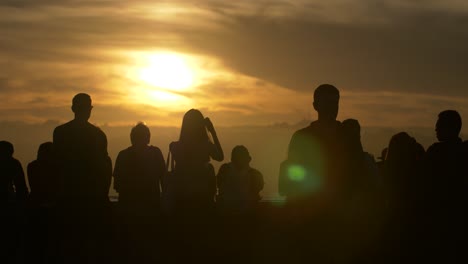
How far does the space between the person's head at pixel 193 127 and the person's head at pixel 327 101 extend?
2971 millimetres

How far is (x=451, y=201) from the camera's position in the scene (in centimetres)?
934

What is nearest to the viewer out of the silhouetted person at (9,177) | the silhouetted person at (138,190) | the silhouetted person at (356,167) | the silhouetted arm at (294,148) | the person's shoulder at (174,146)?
the silhouetted arm at (294,148)

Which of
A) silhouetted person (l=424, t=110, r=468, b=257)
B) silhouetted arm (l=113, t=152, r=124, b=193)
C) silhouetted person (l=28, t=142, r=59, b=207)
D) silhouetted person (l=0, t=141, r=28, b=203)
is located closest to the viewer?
silhouetted person (l=424, t=110, r=468, b=257)

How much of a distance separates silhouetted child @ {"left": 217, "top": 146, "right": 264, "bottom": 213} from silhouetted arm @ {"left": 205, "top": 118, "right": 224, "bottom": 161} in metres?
3.27

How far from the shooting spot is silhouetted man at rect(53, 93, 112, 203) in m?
10.3

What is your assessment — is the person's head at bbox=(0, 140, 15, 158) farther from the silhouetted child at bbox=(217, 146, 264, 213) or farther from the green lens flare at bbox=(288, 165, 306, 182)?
the green lens flare at bbox=(288, 165, 306, 182)

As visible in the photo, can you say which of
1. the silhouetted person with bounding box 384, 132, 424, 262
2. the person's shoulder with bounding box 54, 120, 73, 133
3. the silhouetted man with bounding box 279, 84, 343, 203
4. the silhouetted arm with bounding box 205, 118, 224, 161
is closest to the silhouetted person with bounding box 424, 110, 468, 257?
the silhouetted person with bounding box 384, 132, 424, 262

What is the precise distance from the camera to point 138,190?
1170cm

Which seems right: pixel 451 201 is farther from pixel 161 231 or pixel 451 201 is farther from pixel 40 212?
pixel 40 212

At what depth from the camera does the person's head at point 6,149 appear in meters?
11.7

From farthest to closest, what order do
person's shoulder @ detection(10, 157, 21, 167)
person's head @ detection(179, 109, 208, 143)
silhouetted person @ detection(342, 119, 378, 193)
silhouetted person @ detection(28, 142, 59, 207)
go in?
silhouetted person @ detection(28, 142, 59, 207)
person's shoulder @ detection(10, 157, 21, 167)
person's head @ detection(179, 109, 208, 143)
silhouetted person @ detection(342, 119, 378, 193)

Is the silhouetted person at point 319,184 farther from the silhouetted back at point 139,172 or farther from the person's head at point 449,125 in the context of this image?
the silhouetted back at point 139,172

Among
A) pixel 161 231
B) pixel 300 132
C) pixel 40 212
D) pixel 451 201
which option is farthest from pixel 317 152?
pixel 40 212

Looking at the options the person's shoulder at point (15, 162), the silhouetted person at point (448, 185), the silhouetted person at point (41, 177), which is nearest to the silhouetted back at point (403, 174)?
the silhouetted person at point (448, 185)
